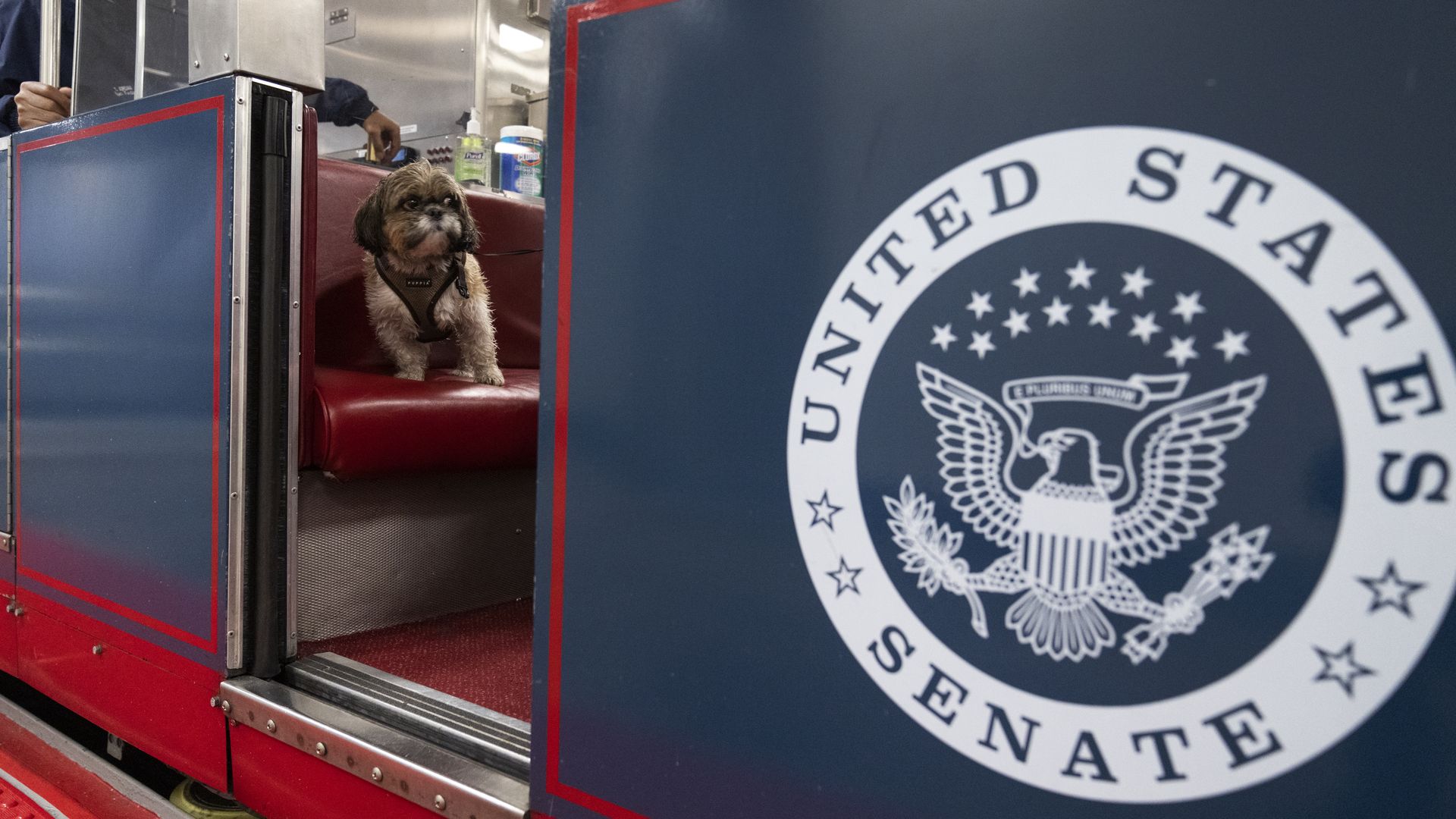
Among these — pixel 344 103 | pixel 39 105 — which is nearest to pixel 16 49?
pixel 39 105

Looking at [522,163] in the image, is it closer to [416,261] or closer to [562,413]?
[416,261]

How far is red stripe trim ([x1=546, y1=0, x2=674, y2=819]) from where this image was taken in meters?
1.17

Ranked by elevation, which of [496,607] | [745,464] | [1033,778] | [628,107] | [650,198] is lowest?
[496,607]

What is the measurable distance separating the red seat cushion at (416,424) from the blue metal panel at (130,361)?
214 mm

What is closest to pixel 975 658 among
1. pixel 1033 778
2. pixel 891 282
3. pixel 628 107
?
pixel 1033 778

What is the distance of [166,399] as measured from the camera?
1.85 metres

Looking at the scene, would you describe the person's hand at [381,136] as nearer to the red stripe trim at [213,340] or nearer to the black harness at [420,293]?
the black harness at [420,293]

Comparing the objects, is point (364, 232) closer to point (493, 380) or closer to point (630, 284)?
point (493, 380)

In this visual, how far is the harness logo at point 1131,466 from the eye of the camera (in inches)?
27.1

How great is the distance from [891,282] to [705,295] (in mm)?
235

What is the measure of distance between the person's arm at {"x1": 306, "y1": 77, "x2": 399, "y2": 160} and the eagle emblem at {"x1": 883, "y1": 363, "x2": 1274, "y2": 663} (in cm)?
284

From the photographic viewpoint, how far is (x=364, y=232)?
2.37 meters

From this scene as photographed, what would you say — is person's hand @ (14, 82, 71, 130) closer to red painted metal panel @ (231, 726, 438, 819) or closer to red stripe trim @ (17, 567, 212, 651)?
red stripe trim @ (17, 567, 212, 651)

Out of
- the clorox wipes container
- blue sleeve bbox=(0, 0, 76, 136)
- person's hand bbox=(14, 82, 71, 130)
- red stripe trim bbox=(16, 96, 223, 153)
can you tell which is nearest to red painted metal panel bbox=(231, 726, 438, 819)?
red stripe trim bbox=(16, 96, 223, 153)
